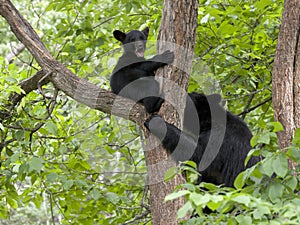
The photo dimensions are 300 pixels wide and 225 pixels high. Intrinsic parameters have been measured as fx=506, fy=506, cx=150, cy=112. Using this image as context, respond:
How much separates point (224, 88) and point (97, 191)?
106 inches

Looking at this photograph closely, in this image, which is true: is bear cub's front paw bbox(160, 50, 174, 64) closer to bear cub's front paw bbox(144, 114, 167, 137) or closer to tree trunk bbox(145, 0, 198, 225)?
tree trunk bbox(145, 0, 198, 225)

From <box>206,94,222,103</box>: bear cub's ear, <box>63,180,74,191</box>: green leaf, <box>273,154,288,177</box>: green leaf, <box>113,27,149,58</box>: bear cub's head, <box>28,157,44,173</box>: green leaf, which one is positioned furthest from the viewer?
<box>113,27,149,58</box>: bear cub's head

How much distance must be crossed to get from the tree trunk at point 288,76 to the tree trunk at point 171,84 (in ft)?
2.47

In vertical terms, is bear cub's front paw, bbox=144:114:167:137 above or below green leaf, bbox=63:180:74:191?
above

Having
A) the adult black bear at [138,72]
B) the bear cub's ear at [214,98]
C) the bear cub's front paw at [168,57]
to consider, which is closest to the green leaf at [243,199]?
→ the adult black bear at [138,72]

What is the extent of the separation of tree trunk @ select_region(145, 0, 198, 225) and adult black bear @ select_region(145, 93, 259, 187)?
44cm

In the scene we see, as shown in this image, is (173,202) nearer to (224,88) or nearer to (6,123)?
(6,123)

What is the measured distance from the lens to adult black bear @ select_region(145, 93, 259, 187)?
5090 mm

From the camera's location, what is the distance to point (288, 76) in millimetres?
4215

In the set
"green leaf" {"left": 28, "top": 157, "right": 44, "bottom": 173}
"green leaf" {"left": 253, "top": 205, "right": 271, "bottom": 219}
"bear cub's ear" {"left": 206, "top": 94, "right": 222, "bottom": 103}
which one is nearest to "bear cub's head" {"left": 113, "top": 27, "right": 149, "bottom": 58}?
"bear cub's ear" {"left": 206, "top": 94, "right": 222, "bottom": 103}

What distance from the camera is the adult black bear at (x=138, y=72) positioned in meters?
4.55

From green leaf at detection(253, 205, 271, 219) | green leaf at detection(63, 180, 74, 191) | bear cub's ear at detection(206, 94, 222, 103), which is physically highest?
bear cub's ear at detection(206, 94, 222, 103)

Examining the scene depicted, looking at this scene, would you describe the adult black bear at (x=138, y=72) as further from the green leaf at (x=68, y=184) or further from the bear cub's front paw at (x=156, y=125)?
the green leaf at (x=68, y=184)

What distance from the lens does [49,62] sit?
184 inches
